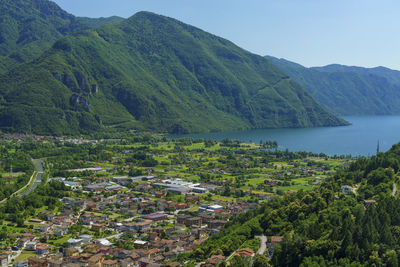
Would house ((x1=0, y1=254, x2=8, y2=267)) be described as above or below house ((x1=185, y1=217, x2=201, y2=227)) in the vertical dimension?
below

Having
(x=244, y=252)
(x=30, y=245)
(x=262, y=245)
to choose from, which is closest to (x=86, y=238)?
(x=30, y=245)

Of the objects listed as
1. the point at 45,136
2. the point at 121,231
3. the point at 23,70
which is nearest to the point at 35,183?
the point at 121,231

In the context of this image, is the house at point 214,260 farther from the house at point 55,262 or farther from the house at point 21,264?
the house at point 21,264

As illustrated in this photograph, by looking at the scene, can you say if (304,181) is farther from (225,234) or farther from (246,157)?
(225,234)

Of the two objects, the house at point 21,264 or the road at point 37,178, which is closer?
the house at point 21,264

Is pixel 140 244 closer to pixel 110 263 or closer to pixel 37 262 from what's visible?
pixel 110 263

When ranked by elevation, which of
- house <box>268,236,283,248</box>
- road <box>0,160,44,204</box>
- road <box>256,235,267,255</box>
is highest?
house <box>268,236,283,248</box>

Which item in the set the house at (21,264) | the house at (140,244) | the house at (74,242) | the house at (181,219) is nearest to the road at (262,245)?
the house at (140,244)

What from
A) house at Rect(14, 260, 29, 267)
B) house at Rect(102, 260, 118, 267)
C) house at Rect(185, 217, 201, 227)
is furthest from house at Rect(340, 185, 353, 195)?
A: house at Rect(14, 260, 29, 267)

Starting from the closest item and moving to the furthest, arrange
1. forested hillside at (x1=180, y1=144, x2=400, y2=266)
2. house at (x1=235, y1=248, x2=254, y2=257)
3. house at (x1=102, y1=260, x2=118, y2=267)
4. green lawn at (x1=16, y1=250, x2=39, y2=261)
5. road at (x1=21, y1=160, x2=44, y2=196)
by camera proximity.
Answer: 1. forested hillside at (x1=180, y1=144, x2=400, y2=266)
2. house at (x1=235, y1=248, x2=254, y2=257)
3. house at (x1=102, y1=260, x2=118, y2=267)
4. green lawn at (x1=16, y1=250, x2=39, y2=261)
5. road at (x1=21, y1=160, x2=44, y2=196)

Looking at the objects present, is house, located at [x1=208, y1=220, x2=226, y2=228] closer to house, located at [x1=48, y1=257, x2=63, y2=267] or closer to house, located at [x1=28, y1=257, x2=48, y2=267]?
house, located at [x1=48, y1=257, x2=63, y2=267]

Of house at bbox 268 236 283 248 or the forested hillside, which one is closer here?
the forested hillside
